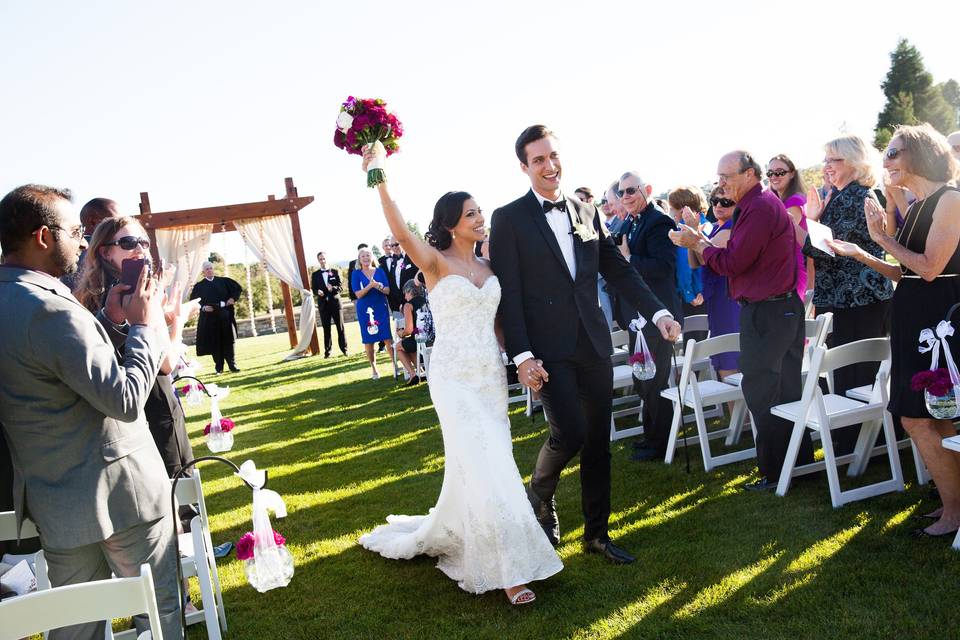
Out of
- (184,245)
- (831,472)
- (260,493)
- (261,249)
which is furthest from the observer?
(261,249)

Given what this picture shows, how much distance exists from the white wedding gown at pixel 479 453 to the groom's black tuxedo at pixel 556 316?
15cm

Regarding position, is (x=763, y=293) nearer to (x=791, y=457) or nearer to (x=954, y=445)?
(x=791, y=457)

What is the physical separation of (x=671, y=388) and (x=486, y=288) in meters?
2.68

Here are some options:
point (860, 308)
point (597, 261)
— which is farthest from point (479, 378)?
point (860, 308)

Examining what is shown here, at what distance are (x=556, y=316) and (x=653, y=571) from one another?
58.1 inches

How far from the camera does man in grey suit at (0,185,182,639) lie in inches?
90.1

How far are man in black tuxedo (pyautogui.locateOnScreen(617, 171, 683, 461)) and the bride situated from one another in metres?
2.34

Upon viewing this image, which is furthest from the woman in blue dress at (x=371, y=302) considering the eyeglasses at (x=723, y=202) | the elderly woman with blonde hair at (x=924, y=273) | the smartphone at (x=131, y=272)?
the smartphone at (x=131, y=272)

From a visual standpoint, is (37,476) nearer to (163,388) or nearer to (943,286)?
(163,388)

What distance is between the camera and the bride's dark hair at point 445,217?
155 inches

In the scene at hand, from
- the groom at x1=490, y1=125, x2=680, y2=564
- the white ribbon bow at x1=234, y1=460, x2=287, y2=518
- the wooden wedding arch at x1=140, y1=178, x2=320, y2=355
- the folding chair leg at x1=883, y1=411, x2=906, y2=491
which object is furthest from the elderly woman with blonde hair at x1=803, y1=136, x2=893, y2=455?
the wooden wedding arch at x1=140, y1=178, x2=320, y2=355

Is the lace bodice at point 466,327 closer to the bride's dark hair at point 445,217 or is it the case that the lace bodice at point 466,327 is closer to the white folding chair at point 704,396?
the bride's dark hair at point 445,217

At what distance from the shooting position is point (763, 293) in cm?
474

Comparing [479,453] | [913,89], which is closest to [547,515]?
[479,453]
